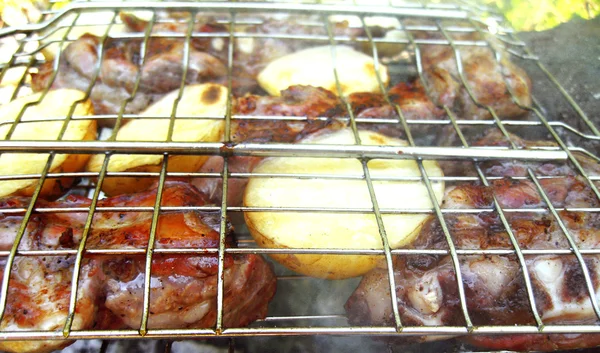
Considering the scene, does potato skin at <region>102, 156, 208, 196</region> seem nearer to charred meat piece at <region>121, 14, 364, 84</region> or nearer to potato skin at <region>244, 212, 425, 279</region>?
potato skin at <region>244, 212, 425, 279</region>

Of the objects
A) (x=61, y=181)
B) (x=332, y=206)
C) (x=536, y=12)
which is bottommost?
(x=61, y=181)

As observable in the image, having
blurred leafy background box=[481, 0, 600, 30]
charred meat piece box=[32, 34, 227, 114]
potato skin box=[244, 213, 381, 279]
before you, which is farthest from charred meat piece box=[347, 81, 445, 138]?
blurred leafy background box=[481, 0, 600, 30]

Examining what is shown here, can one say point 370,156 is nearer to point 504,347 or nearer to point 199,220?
point 199,220

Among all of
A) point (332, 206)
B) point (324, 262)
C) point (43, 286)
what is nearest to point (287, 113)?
point (332, 206)

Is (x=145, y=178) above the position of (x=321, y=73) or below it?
below

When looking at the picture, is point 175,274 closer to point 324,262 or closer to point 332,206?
point 324,262

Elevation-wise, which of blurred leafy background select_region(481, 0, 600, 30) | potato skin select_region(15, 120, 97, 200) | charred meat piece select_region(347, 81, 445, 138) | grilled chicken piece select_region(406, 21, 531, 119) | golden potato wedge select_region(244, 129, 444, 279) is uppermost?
blurred leafy background select_region(481, 0, 600, 30)
